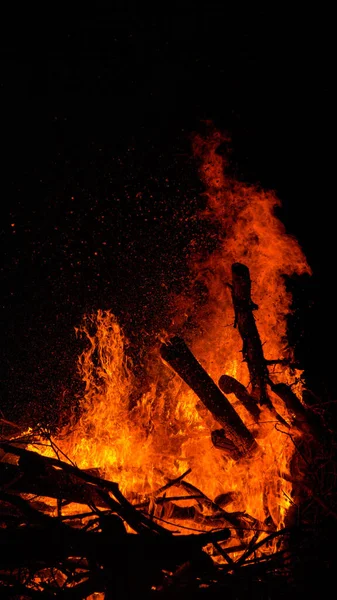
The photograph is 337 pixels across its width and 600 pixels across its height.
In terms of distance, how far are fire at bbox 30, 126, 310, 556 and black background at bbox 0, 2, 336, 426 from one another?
17.0 inches

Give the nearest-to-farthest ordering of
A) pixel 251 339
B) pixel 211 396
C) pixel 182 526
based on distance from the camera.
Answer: pixel 182 526 < pixel 251 339 < pixel 211 396

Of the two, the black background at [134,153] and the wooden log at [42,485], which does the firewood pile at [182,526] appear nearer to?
the wooden log at [42,485]

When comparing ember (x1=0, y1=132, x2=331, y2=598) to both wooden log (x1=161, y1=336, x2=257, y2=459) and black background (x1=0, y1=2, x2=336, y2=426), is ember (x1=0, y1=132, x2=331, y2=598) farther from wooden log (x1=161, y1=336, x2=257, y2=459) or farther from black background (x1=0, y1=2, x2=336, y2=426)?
black background (x1=0, y1=2, x2=336, y2=426)

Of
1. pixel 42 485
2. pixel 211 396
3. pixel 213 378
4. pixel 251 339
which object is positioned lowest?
pixel 42 485

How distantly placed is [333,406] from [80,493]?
262cm

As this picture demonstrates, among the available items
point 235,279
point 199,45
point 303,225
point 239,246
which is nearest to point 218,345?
point 239,246

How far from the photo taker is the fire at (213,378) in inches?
150

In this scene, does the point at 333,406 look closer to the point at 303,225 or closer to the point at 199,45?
the point at 303,225

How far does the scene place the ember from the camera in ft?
6.38

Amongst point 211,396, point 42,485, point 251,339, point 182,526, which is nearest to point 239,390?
point 211,396

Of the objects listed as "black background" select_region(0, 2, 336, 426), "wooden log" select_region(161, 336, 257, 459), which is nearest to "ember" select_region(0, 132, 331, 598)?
"wooden log" select_region(161, 336, 257, 459)

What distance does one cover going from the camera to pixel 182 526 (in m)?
2.78

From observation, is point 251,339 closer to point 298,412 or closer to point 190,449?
point 298,412

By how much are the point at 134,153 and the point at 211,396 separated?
14.9 ft
